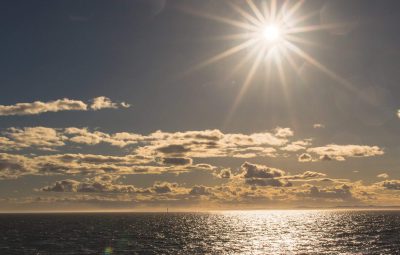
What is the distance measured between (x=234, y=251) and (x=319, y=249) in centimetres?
2022

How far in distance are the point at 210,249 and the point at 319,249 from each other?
25.2m

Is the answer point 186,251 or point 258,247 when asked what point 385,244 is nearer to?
point 258,247

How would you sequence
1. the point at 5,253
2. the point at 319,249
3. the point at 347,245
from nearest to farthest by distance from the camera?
the point at 5,253 → the point at 319,249 → the point at 347,245

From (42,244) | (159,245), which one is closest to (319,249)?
(159,245)

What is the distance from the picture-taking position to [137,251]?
9412 centimetres

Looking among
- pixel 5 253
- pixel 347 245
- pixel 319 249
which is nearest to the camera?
pixel 5 253

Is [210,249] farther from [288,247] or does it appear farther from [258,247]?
[288,247]

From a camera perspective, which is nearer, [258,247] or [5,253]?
[5,253]

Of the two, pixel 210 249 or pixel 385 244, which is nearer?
pixel 210 249

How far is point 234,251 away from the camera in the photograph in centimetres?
9500

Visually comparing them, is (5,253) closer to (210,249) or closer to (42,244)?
(42,244)

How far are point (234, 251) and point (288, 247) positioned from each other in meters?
16.8

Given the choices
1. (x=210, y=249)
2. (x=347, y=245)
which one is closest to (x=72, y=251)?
(x=210, y=249)

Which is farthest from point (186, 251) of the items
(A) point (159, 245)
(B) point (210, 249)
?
(A) point (159, 245)
